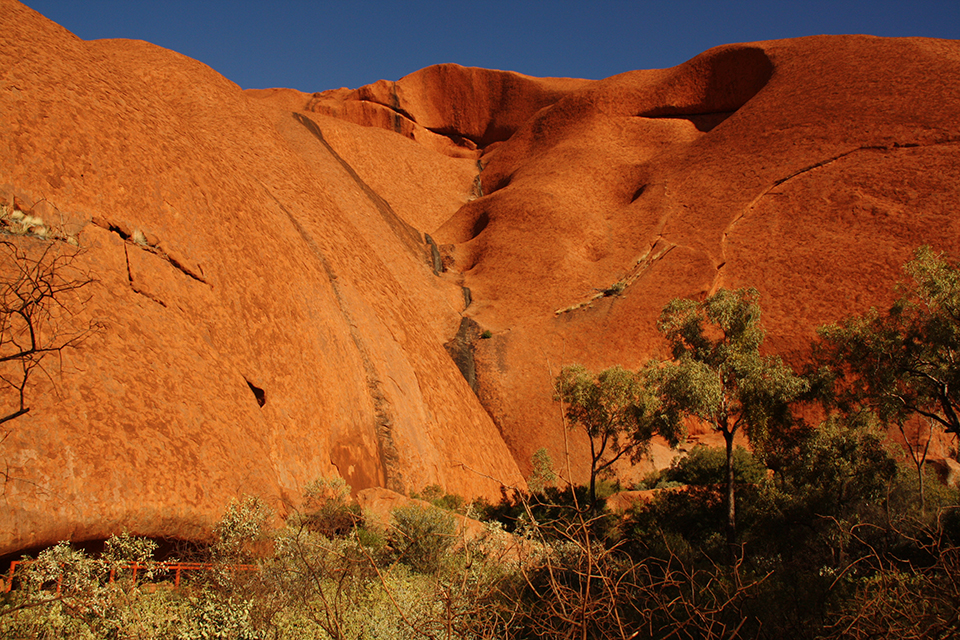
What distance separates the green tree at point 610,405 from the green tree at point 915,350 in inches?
207

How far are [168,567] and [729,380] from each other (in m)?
11.2

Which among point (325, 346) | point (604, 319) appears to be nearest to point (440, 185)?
point (604, 319)

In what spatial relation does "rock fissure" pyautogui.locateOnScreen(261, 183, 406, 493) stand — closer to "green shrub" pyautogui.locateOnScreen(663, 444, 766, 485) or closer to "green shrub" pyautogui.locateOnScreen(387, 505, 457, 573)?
"green shrub" pyautogui.locateOnScreen(387, 505, 457, 573)

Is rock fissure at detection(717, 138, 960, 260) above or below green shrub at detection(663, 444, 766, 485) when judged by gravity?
above

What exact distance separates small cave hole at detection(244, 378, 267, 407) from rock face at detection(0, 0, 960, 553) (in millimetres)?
131

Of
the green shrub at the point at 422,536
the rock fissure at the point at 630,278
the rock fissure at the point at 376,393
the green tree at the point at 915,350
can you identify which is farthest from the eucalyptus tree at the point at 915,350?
the rock fissure at the point at 630,278

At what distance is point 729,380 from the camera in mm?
13625

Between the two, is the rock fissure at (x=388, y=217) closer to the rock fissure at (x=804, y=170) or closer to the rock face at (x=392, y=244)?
the rock face at (x=392, y=244)

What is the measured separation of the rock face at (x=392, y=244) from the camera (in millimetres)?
9156

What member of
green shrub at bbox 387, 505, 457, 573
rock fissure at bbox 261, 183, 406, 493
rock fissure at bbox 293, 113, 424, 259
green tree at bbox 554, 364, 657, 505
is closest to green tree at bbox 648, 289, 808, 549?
green tree at bbox 554, 364, 657, 505

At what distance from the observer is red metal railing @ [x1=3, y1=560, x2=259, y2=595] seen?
6402 mm

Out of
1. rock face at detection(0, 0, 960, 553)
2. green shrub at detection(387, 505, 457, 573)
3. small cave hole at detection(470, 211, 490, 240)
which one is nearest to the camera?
rock face at detection(0, 0, 960, 553)

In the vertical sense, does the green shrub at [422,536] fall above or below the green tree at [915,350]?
below

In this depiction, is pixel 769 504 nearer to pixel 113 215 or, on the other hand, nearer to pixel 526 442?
pixel 526 442
